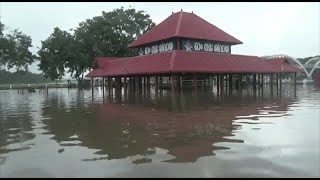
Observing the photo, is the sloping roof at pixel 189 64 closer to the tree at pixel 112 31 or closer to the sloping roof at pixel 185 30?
the sloping roof at pixel 185 30

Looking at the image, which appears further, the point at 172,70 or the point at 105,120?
the point at 172,70

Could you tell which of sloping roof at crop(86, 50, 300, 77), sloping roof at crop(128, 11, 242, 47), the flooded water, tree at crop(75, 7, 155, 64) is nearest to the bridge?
tree at crop(75, 7, 155, 64)

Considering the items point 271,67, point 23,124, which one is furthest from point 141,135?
point 271,67

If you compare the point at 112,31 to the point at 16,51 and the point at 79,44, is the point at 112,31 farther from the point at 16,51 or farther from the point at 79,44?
the point at 16,51

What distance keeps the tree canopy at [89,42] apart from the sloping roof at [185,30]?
1556cm

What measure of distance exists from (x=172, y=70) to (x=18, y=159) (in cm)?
1857

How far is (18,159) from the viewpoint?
6.80m

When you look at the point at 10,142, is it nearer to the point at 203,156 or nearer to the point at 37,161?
Result: the point at 37,161

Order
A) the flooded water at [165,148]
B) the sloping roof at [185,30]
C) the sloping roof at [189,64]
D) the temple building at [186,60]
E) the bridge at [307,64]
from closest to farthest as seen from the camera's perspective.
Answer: the flooded water at [165,148] < the sloping roof at [189,64] < the temple building at [186,60] < the sloping roof at [185,30] < the bridge at [307,64]

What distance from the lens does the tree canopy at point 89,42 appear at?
49.9 metres

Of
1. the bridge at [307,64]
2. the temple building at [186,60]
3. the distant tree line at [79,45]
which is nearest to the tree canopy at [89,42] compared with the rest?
the distant tree line at [79,45]

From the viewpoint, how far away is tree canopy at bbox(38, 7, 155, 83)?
49906 mm

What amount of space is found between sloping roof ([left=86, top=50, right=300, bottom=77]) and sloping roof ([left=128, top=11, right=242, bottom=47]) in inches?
80.2

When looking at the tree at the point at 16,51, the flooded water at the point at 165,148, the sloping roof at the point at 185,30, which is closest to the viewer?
the flooded water at the point at 165,148
